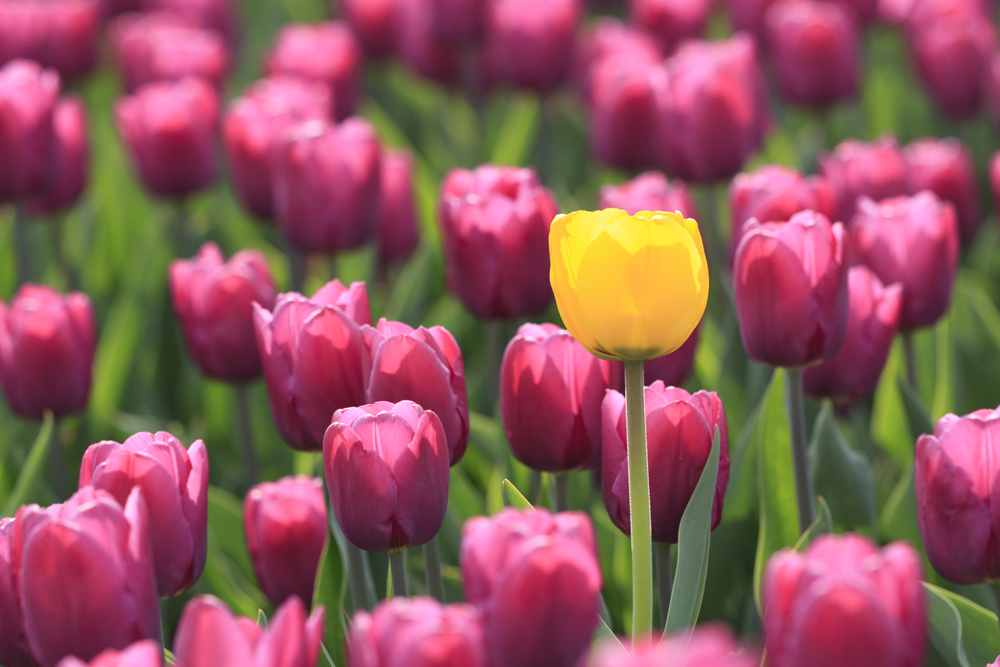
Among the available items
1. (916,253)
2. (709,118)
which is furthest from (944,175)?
(916,253)

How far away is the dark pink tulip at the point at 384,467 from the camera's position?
1.05 metres

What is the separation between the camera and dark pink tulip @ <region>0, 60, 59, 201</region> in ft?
7.06

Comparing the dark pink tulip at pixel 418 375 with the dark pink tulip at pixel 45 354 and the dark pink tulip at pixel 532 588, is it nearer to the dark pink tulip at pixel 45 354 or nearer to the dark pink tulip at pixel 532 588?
the dark pink tulip at pixel 532 588

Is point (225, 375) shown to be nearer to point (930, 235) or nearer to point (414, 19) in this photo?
point (930, 235)

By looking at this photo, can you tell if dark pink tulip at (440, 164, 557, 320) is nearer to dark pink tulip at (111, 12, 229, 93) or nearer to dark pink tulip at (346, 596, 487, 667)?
dark pink tulip at (346, 596, 487, 667)

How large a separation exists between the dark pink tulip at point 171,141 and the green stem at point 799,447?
1.52m

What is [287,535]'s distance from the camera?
1.29m

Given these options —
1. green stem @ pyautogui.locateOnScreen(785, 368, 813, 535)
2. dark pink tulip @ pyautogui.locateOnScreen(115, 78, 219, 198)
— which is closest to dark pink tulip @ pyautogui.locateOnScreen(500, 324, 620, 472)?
green stem @ pyautogui.locateOnScreen(785, 368, 813, 535)

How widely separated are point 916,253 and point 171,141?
1544 mm

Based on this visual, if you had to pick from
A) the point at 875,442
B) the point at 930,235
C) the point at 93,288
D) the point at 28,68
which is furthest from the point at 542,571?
the point at 93,288

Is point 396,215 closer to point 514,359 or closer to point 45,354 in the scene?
point 45,354

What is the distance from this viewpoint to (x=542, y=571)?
0.79 meters

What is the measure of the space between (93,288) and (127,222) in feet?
0.97

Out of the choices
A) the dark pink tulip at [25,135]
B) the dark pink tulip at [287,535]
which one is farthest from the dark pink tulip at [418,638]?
the dark pink tulip at [25,135]
